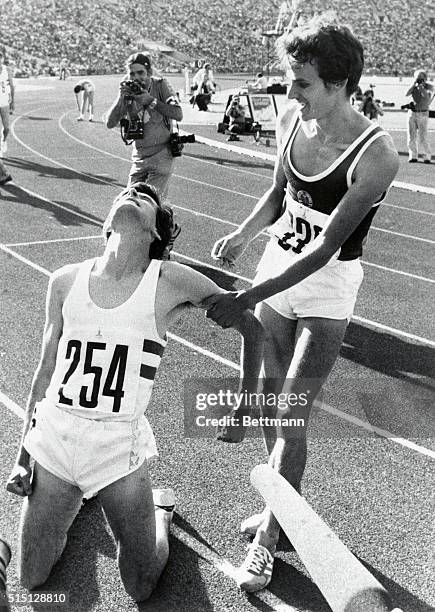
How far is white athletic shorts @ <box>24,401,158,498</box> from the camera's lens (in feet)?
10.0

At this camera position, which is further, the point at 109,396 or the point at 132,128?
the point at 132,128

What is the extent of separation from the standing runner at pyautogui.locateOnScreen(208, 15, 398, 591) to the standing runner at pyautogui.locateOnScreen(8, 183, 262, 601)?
11.7 inches

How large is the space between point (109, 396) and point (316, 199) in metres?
1.20

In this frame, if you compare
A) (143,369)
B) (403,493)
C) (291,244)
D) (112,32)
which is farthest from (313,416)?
(112,32)

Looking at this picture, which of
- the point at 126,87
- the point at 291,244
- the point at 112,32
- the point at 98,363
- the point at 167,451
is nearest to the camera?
the point at 98,363

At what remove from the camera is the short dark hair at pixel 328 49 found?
3018 millimetres

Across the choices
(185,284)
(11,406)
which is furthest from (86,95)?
(185,284)

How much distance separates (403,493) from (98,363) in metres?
1.86

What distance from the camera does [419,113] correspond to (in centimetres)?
1700

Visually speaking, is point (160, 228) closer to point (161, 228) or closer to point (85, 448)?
point (161, 228)

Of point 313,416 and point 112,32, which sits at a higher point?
point 313,416

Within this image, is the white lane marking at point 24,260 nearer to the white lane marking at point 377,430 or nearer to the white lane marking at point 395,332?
the white lane marking at point 395,332

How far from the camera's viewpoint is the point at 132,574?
3.14m

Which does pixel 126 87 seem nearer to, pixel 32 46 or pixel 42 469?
pixel 42 469
